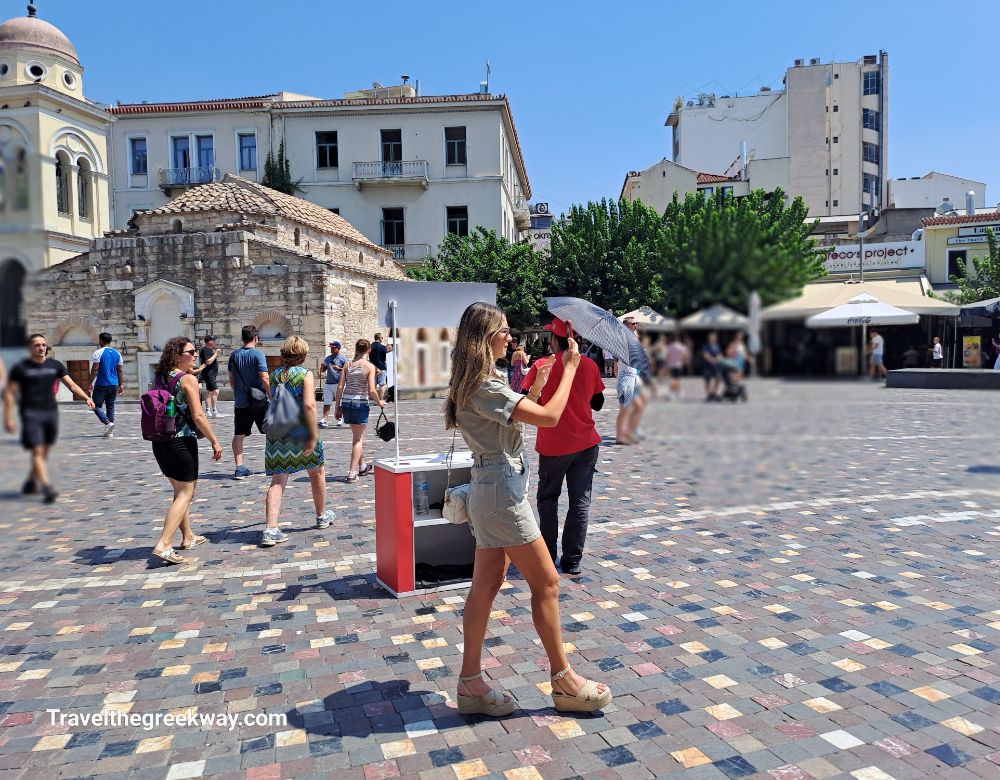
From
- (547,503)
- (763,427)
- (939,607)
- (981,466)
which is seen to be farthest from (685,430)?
(939,607)

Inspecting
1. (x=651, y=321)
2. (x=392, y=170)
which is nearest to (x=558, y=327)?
(x=651, y=321)

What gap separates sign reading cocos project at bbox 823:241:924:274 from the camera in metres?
1.57

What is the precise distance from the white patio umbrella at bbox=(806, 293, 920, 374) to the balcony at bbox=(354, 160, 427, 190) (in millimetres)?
37743

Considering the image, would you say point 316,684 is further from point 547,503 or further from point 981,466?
point 981,466

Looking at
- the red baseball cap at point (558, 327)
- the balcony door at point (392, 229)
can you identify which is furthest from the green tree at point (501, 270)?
the balcony door at point (392, 229)

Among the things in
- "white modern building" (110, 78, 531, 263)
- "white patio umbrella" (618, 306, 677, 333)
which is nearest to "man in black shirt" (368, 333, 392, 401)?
"white patio umbrella" (618, 306, 677, 333)

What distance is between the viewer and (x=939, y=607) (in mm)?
4574

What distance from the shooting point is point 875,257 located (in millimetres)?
1872

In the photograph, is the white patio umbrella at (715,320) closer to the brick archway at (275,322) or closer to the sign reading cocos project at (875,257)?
the sign reading cocos project at (875,257)

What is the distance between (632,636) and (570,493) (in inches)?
48.3

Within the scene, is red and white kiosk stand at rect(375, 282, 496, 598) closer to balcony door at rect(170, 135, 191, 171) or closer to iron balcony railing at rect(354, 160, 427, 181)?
iron balcony railing at rect(354, 160, 427, 181)

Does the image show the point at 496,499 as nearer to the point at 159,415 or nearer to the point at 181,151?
the point at 159,415

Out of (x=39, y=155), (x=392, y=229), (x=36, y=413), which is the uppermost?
(x=392, y=229)

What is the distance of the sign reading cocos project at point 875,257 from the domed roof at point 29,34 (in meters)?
1.91
